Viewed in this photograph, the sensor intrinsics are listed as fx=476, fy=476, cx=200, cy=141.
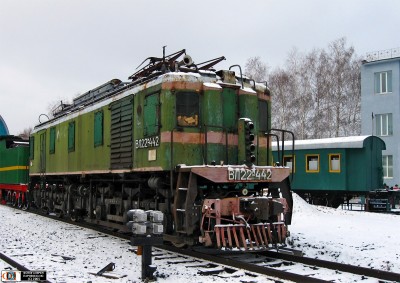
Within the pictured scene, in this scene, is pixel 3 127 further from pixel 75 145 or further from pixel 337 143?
pixel 75 145

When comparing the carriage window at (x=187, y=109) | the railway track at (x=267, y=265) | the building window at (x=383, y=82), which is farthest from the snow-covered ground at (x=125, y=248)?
the building window at (x=383, y=82)

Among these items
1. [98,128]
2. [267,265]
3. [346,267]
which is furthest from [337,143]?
[346,267]

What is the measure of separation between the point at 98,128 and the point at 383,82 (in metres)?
25.4

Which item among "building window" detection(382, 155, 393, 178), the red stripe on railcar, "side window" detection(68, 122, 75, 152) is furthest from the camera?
"building window" detection(382, 155, 393, 178)

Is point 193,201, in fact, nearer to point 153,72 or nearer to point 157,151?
point 157,151

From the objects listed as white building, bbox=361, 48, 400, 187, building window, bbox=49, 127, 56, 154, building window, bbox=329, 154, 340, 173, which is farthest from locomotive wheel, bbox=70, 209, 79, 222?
white building, bbox=361, 48, 400, 187

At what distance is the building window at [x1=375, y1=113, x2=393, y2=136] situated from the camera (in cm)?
3183

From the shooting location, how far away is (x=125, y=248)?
9.43 metres

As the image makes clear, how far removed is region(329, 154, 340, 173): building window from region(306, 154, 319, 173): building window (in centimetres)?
67

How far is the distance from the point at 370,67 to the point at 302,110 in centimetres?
646

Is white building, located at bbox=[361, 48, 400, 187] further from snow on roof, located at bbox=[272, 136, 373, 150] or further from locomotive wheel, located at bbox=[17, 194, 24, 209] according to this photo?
locomotive wheel, located at bbox=[17, 194, 24, 209]

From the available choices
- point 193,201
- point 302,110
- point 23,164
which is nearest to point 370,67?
point 302,110

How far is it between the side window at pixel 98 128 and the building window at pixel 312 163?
39.4ft

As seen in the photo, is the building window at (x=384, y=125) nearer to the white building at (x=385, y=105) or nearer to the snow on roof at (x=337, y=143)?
the white building at (x=385, y=105)
